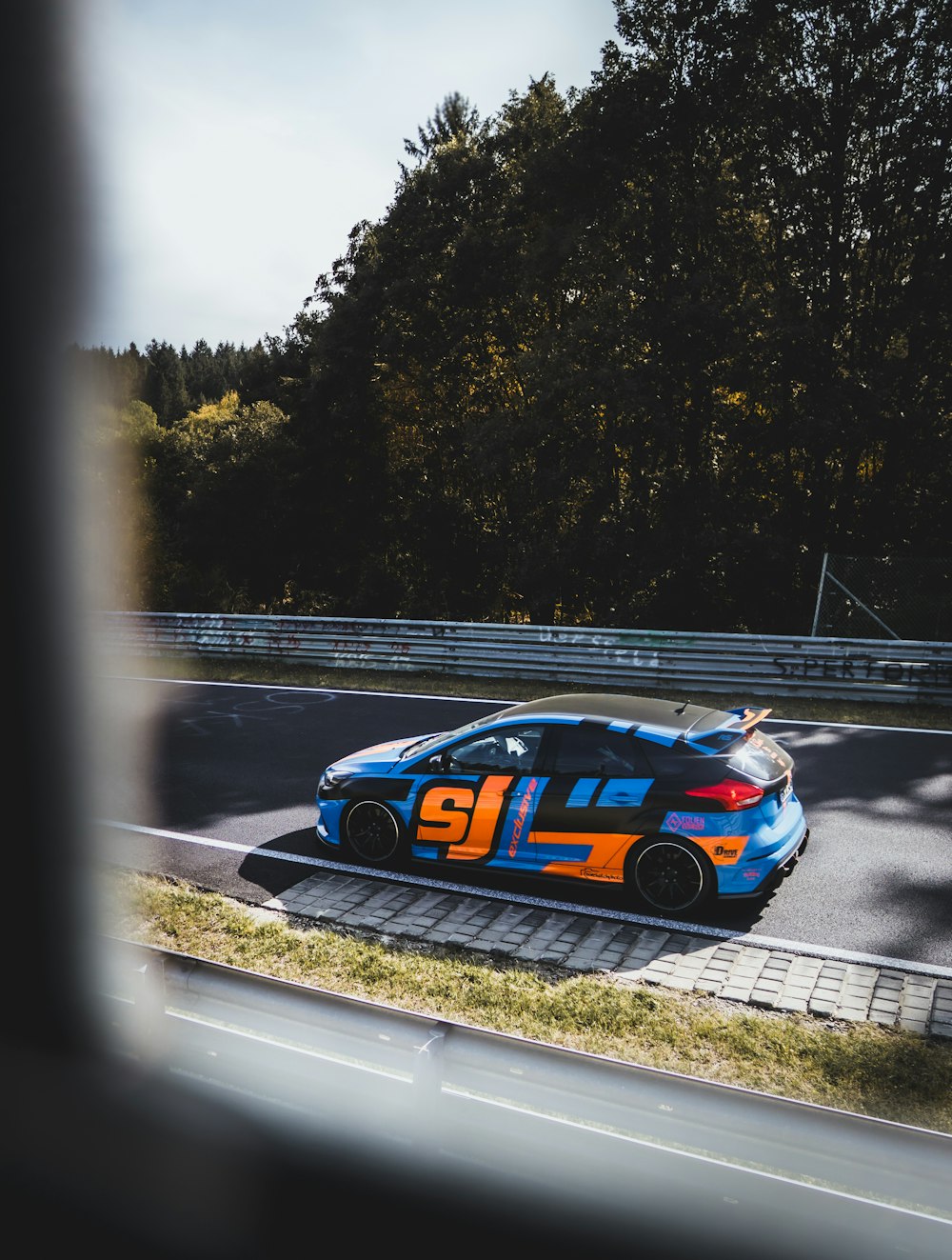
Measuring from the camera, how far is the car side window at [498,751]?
7.05 metres

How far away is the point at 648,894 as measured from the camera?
6664 mm

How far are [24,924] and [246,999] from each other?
3555 millimetres

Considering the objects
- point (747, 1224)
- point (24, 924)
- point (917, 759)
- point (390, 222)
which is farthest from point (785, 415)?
point (747, 1224)

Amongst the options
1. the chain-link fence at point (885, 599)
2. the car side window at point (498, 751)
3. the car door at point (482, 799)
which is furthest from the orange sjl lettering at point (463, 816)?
the chain-link fence at point (885, 599)

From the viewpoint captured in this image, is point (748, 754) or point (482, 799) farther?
point (482, 799)

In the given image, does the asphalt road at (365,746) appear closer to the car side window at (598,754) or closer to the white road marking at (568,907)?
the white road marking at (568,907)

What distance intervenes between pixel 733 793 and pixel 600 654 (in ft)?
26.7

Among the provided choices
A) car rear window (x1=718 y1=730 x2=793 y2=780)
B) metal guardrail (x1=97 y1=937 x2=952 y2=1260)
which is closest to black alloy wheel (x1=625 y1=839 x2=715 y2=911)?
car rear window (x1=718 y1=730 x2=793 y2=780)

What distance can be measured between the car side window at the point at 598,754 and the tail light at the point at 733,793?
45 cm

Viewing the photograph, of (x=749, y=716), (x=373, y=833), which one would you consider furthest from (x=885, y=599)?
(x=373, y=833)

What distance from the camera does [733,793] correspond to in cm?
638

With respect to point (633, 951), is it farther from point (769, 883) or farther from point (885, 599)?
point (885, 599)

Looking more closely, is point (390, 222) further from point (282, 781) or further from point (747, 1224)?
point (747, 1224)

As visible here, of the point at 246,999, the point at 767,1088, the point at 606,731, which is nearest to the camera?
the point at 246,999
